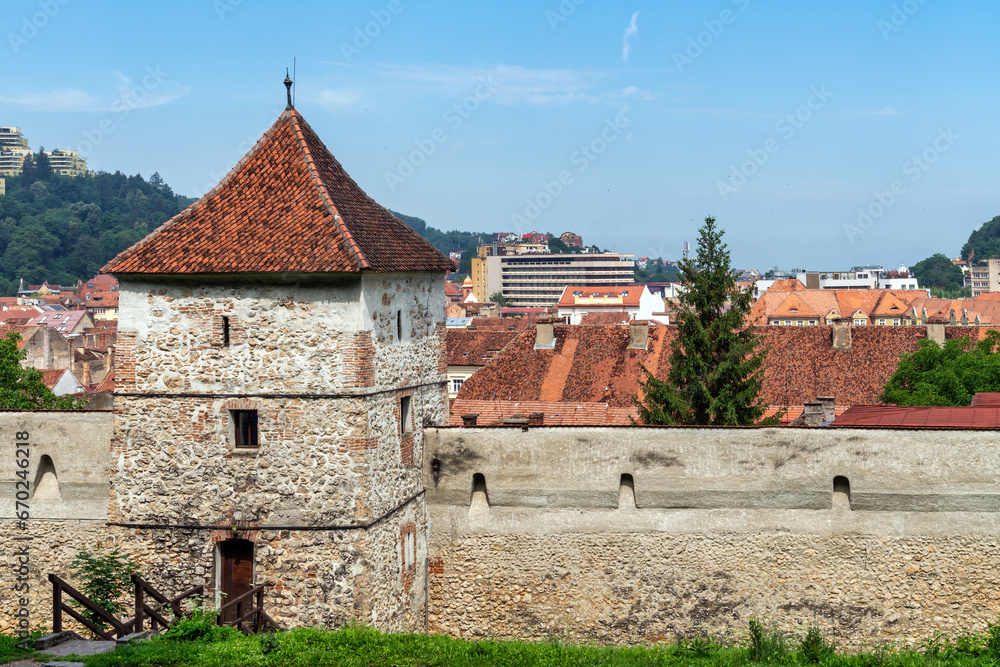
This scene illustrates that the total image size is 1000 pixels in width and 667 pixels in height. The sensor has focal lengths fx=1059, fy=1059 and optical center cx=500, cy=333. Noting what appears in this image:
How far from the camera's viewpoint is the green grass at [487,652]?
46.1 ft

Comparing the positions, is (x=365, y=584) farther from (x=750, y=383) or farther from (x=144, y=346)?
(x=750, y=383)

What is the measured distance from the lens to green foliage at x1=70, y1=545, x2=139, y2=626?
1662 cm

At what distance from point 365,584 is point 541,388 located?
2630 centimetres

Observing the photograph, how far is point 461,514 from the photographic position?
715 inches

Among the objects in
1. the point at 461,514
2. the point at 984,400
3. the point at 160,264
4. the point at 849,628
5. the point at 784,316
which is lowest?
the point at 849,628

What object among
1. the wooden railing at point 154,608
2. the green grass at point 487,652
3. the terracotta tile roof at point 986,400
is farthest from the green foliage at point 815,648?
the wooden railing at point 154,608

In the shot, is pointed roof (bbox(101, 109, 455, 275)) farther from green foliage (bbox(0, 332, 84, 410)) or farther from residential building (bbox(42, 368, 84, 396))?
residential building (bbox(42, 368, 84, 396))

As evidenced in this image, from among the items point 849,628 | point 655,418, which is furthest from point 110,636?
point 655,418

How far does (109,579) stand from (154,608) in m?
0.84

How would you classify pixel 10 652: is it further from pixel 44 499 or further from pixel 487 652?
pixel 487 652

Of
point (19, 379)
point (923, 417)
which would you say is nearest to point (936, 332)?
point (923, 417)

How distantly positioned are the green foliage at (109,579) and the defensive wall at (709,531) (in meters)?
4.99

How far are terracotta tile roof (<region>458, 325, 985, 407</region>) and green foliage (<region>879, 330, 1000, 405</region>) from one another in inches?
164

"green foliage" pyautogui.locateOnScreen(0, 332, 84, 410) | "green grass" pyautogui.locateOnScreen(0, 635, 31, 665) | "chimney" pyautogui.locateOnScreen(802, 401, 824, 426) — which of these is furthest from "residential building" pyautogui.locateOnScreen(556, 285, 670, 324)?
"green grass" pyautogui.locateOnScreen(0, 635, 31, 665)
